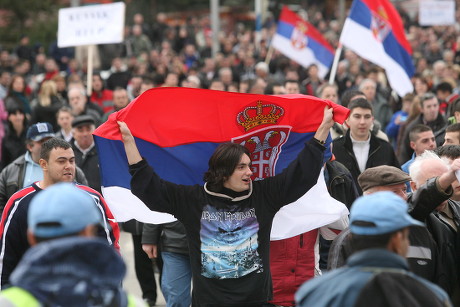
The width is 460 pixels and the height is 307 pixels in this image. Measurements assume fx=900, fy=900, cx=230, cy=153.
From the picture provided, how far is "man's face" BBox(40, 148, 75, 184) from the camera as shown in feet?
21.2

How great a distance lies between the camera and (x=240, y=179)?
5461mm

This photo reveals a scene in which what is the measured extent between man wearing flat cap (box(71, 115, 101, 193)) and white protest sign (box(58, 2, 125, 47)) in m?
5.19

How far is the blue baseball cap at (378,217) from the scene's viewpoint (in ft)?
12.1

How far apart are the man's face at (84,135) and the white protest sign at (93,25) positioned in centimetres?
520

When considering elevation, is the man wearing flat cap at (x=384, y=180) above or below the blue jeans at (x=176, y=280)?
above

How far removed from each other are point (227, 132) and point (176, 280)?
1627mm

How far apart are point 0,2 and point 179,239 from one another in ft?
77.6

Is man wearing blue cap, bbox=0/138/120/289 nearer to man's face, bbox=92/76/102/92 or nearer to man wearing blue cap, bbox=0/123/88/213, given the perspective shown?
man wearing blue cap, bbox=0/123/88/213

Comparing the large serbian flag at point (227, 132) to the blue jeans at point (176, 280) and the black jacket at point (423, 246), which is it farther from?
the blue jeans at point (176, 280)

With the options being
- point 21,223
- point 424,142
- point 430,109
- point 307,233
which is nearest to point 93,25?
point 430,109

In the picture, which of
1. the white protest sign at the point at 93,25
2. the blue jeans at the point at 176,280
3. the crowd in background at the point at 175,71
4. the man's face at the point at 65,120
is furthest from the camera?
the white protest sign at the point at 93,25

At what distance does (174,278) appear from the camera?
24.2 ft

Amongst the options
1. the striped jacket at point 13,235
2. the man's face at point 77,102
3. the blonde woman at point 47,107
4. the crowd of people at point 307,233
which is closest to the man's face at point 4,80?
the blonde woman at point 47,107

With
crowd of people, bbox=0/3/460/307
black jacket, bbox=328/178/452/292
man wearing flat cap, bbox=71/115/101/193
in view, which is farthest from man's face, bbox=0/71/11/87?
black jacket, bbox=328/178/452/292
